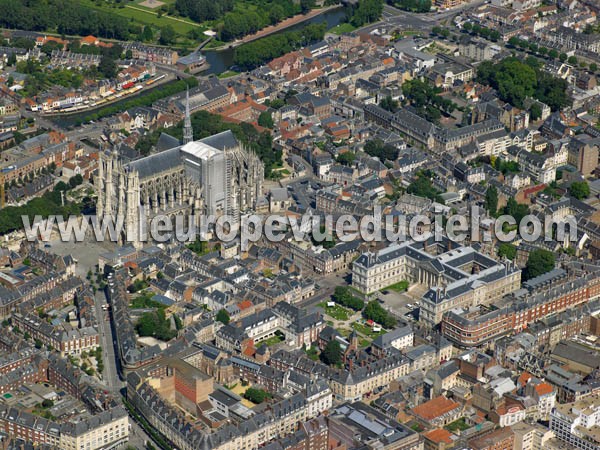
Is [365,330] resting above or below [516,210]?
below

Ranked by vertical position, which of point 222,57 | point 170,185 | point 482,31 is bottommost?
point 222,57

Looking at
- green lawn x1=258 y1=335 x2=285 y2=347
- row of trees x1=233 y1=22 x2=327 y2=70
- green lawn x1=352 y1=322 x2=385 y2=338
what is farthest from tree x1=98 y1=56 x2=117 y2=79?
green lawn x1=352 y1=322 x2=385 y2=338

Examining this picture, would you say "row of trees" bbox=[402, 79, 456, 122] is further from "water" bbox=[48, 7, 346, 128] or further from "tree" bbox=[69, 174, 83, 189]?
"tree" bbox=[69, 174, 83, 189]

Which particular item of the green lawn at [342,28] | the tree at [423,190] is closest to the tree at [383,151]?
the tree at [423,190]

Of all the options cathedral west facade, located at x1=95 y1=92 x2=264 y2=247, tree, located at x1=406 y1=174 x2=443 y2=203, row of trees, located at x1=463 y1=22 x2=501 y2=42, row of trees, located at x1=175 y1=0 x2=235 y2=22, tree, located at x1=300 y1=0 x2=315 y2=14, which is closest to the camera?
cathedral west facade, located at x1=95 y1=92 x2=264 y2=247

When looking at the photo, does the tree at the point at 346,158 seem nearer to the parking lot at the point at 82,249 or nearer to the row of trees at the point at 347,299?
the row of trees at the point at 347,299

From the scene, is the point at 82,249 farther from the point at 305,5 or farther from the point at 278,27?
the point at 305,5

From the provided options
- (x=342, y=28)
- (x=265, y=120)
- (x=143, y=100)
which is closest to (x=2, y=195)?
(x=143, y=100)
